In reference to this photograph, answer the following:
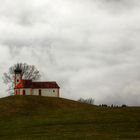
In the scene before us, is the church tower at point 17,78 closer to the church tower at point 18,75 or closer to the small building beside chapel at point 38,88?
the church tower at point 18,75

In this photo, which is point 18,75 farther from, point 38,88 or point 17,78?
point 38,88

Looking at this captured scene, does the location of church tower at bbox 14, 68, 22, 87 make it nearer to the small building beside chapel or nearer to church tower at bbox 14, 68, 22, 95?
church tower at bbox 14, 68, 22, 95

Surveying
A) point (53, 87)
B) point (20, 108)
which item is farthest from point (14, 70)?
point (20, 108)

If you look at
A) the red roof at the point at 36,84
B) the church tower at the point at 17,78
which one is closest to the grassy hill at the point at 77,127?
the red roof at the point at 36,84

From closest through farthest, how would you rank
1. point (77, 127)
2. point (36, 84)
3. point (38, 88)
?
point (77, 127)
point (38, 88)
point (36, 84)

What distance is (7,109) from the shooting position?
246 feet

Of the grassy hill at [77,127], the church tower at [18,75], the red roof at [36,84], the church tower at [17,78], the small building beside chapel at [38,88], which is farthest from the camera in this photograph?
the church tower at [18,75]

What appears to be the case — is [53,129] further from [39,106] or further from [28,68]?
[28,68]

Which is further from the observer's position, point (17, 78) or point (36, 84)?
point (17, 78)

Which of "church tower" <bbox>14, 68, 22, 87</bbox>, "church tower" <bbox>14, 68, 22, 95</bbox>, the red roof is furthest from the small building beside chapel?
"church tower" <bbox>14, 68, 22, 87</bbox>

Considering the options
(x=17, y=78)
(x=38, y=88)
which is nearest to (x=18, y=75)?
(x=17, y=78)

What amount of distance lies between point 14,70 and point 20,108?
176ft

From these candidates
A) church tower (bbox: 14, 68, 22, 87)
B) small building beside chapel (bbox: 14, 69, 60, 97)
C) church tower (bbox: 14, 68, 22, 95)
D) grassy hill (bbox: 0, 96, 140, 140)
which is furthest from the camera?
church tower (bbox: 14, 68, 22, 87)

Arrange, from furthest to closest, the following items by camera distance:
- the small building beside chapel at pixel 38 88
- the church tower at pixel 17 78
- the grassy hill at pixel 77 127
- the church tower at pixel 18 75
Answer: the church tower at pixel 18 75 → the church tower at pixel 17 78 → the small building beside chapel at pixel 38 88 → the grassy hill at pixel 77 127
